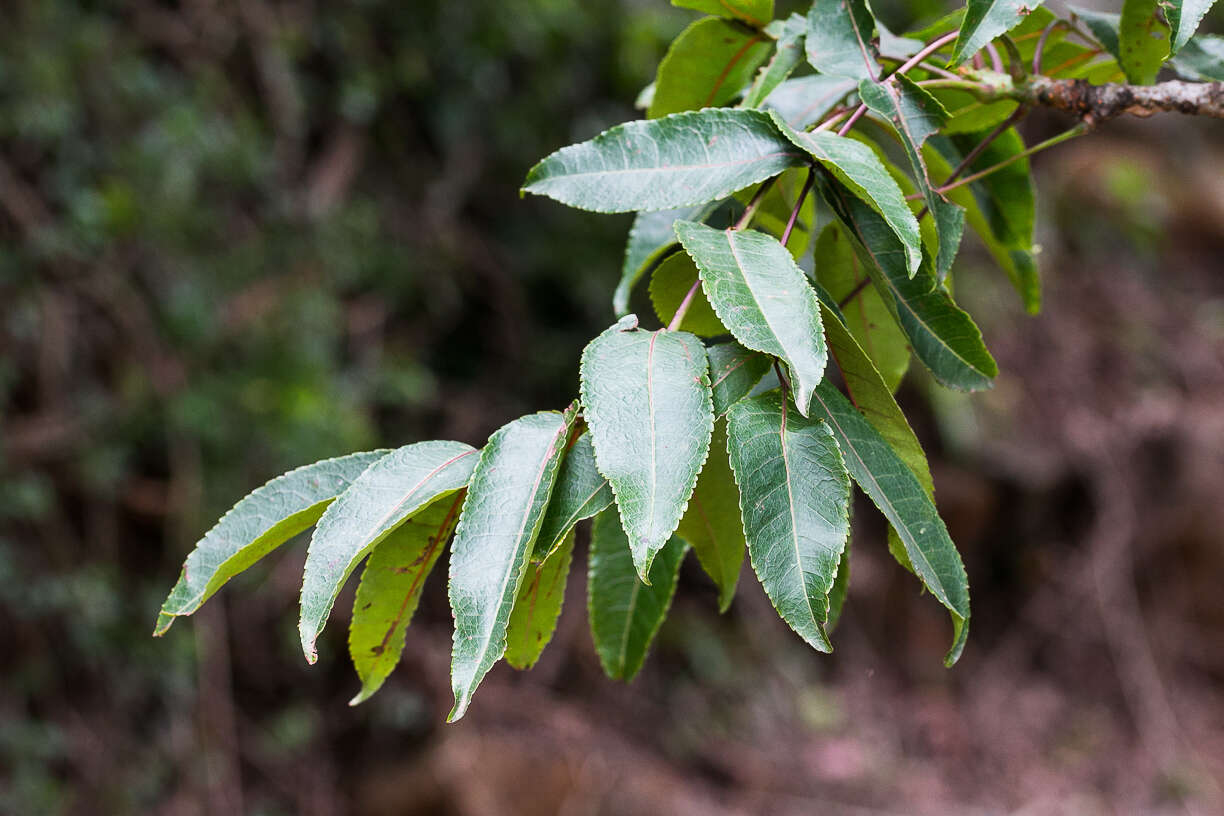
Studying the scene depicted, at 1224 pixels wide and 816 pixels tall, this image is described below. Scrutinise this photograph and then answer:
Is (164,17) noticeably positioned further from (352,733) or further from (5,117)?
(352,733)

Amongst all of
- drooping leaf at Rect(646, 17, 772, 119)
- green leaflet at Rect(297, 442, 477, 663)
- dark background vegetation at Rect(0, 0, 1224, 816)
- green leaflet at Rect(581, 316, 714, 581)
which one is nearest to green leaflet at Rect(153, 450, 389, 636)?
green leaflet at Rect(297, 442, 477, 663)

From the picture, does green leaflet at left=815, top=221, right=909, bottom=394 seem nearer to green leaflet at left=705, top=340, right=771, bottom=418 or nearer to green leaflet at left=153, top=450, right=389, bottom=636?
green leaflet at left=705, top=340, right=771, bottom=418

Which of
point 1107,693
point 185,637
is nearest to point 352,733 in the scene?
point 185,637

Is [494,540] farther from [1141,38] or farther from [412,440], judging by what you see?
[412,440]

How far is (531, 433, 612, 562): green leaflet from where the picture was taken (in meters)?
0.46

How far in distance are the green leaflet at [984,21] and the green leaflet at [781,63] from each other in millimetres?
113

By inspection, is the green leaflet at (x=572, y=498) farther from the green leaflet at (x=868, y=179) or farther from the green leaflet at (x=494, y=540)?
the green leaflet at (x=868, y=179)

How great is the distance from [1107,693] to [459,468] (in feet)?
11.5

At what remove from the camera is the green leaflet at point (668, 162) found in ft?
1.72

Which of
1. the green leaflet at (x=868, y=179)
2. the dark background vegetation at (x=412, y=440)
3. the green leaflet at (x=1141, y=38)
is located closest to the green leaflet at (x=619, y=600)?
the green leaflet at (x=868, y=179)

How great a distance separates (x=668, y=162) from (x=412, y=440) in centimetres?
214

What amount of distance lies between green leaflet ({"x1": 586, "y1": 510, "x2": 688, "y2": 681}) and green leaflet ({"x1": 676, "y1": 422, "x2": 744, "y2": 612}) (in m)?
0.02

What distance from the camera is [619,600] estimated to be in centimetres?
61

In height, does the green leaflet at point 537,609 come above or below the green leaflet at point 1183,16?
below
